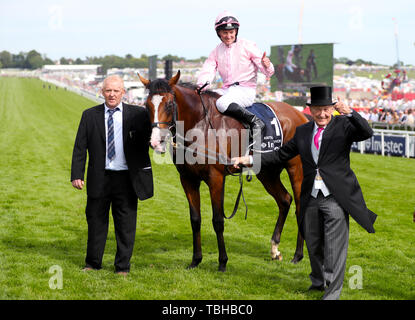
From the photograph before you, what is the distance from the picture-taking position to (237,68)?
6.20 metres

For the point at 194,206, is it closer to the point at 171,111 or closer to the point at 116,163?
the point at 116,163

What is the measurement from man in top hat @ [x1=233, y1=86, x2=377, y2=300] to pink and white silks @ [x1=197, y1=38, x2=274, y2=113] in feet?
5.27

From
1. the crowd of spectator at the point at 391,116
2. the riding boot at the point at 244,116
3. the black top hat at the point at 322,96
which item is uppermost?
the black top hat at the point at 322,96

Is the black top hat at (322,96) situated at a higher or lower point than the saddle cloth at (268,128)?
higher

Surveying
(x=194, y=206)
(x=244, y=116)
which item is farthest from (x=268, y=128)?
(x=194, y=206)

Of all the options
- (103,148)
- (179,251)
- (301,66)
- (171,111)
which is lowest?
(179,251)

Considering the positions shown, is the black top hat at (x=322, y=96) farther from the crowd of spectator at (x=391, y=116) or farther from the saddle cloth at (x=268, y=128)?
the crowd of spectator at (x=391, y=116)

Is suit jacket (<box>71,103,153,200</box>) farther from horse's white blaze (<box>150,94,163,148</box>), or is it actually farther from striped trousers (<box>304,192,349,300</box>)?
striped trousers (<box>304,192,349,300</box>)

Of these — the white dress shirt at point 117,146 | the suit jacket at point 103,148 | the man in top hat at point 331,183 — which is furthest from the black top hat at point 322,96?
the white dress shirt at point 117,146

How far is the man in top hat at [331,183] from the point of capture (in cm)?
452

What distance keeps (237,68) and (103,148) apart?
6.03 ft

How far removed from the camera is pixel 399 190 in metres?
11.8
